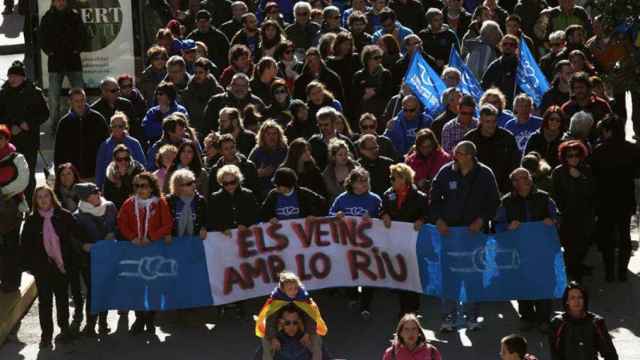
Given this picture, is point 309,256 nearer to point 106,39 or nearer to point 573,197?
point 573,197

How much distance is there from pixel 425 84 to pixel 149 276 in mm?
5089

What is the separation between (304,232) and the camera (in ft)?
53.1

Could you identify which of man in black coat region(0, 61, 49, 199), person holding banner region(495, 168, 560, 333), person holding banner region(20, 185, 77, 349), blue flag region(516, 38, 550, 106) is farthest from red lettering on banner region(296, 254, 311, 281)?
blue flag region(516, 38, 550, 106)

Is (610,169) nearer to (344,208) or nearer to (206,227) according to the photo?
(344,208)

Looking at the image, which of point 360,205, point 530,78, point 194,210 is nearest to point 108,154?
point 194,210

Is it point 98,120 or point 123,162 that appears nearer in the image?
point 123,162

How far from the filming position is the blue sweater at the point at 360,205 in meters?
16.2

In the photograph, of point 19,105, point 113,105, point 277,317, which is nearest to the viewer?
point 277,317

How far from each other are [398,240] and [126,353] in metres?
2.80

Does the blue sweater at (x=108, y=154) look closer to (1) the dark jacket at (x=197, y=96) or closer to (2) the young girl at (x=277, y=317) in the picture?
(1) the dark jacket at (x=197, y=96)

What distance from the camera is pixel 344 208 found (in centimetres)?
1619

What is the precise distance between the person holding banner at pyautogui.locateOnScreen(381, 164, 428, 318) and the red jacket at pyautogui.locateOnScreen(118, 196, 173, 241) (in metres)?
2.06

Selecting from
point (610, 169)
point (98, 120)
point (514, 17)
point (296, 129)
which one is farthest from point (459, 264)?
point (514, 17)

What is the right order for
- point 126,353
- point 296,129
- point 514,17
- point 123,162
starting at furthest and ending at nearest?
1. point 514,17
2. point 296,129
3. point 123,162
4. point 126,353
